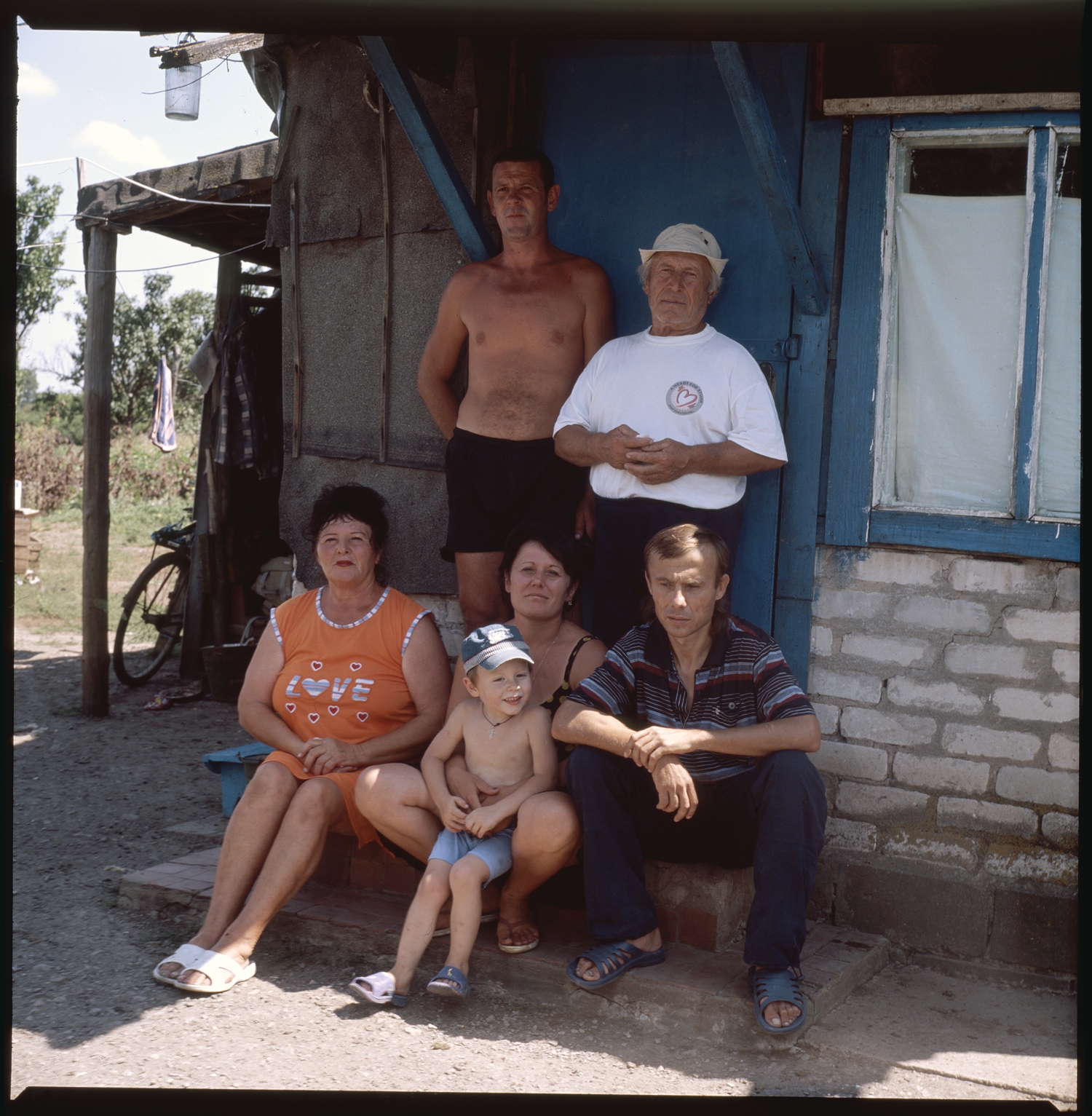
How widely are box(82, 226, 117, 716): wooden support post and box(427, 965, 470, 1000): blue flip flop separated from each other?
488 cm

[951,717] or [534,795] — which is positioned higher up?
[951,717]

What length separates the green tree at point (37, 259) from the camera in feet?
73.5

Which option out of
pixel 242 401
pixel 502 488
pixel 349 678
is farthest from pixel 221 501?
pixel 349 678

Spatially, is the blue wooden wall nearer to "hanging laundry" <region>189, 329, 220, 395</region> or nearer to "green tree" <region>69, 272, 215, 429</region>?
"hanging laundry" <region>189, 329, 220, 395</region>

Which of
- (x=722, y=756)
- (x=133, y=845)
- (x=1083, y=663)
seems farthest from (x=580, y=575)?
(x=133, y=845)

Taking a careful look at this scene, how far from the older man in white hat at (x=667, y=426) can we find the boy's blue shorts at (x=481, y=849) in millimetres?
884

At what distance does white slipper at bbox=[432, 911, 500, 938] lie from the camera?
361 cm

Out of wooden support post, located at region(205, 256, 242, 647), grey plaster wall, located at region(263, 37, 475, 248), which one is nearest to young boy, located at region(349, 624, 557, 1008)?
grey plaster wall, located at region(263, 37, 475, 248)

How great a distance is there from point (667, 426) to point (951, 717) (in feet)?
4.51

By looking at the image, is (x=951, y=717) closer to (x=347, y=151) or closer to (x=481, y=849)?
(x=481, y=849)

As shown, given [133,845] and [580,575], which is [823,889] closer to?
[580,575]

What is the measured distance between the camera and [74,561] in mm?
14266

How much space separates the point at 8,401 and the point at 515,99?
9.44 ft

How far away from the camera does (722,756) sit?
3.44m
